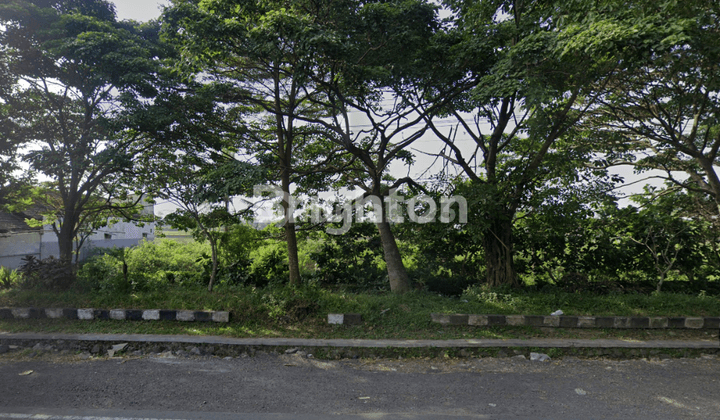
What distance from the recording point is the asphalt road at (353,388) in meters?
3.62

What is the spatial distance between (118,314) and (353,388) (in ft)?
14.0

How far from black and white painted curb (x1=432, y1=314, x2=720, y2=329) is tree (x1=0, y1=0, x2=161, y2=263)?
6973 mm

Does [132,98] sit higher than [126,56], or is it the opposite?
[126,56]

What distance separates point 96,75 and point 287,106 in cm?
342

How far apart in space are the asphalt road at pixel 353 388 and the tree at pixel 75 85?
3.79 meters

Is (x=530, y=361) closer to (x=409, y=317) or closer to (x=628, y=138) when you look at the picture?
→ (x=409, y=317)

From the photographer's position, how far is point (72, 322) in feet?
20.3

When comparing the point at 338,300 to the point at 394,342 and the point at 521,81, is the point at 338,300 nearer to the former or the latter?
the point at 394,342

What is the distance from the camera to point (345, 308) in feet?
20.3

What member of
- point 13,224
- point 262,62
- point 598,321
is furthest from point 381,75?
point 13,224

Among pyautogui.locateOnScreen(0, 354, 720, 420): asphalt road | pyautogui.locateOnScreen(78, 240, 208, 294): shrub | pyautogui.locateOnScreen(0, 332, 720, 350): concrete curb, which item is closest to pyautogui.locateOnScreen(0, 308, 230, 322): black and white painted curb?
pyautogui.locateOnScreen(0, 332, 720, 350): concrete curb

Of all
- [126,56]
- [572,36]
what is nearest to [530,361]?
[572,36]

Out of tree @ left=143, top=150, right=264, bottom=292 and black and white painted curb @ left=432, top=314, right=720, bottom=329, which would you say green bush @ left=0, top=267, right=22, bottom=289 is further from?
black and white painted curb @ left=432, top=314, right=720, bottom=329

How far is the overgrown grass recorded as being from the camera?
5715 mm
